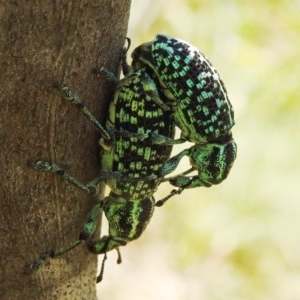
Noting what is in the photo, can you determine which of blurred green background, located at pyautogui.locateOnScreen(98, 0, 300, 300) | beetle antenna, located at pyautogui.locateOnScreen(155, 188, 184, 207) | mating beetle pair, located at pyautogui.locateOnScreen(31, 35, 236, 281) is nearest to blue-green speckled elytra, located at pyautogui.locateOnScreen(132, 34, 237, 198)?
mating beetle pair, located at pyautogui.locateOnScreen(31, 35, 236, 281)

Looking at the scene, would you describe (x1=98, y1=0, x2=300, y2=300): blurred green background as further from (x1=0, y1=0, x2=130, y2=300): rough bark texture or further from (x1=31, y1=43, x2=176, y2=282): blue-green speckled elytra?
(x1=0, y1=0, x2=130, y2=300): rough bark texture

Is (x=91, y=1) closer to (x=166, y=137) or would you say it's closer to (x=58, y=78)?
(x=58, y=78)

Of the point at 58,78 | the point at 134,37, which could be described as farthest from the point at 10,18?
the point at 134,37

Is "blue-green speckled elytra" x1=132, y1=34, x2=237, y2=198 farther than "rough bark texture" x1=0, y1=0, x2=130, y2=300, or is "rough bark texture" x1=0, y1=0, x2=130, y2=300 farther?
"blue-green speckled elytra" x1=132, y1=34, x2=237, y2=198

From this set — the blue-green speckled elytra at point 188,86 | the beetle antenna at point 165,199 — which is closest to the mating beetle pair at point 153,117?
the blue-green speckled elytra at point 188,86

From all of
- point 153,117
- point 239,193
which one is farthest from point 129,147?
point 239,193

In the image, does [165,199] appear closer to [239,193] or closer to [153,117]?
[153,117]
